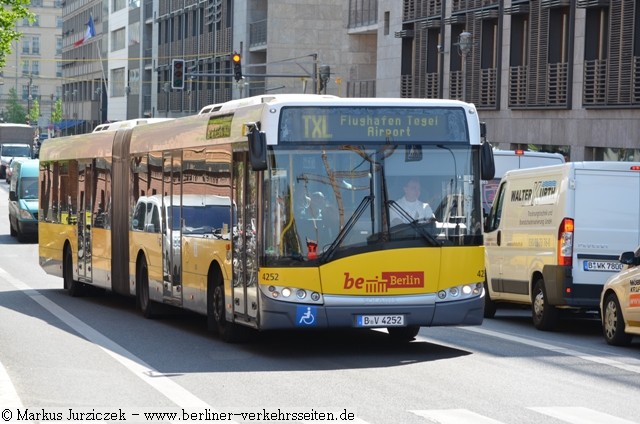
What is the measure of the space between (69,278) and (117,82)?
94495 millimetres

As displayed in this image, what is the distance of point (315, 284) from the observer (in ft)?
51.3

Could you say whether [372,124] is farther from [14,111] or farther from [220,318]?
[14,111]

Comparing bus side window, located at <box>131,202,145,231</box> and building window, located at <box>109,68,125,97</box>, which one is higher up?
building window, located at <box>109,68,125,97</box>

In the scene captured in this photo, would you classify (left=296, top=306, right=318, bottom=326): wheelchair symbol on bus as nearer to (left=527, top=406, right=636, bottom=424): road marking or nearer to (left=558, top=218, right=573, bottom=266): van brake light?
(left=527, top=406, right=636, bottom=424): road marking

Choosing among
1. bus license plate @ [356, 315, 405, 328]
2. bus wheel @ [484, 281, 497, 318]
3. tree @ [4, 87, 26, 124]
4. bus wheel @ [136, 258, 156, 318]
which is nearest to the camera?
bus license plate @ [356, 315, 405, 328]

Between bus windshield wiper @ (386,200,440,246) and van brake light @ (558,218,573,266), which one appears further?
van brake light @ (558,218,573,266)

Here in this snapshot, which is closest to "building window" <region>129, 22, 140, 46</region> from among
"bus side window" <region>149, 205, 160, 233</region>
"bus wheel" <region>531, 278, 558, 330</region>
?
"bus side window" <region>149, 205, 160, 233</region>

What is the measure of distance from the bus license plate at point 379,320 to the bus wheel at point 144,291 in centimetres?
647

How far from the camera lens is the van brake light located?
65.1ft

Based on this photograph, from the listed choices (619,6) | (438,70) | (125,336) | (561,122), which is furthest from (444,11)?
(125,336)

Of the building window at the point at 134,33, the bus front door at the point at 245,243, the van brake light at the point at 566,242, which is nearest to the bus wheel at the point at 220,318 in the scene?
the bus front door at the point at 245,243

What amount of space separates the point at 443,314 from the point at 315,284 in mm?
1387

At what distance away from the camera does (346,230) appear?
1567 cm

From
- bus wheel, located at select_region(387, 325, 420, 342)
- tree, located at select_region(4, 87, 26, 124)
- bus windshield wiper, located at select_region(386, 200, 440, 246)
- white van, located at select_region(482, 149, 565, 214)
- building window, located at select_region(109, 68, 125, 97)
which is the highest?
building window, located at select_region(109, 68, 125, 97)
